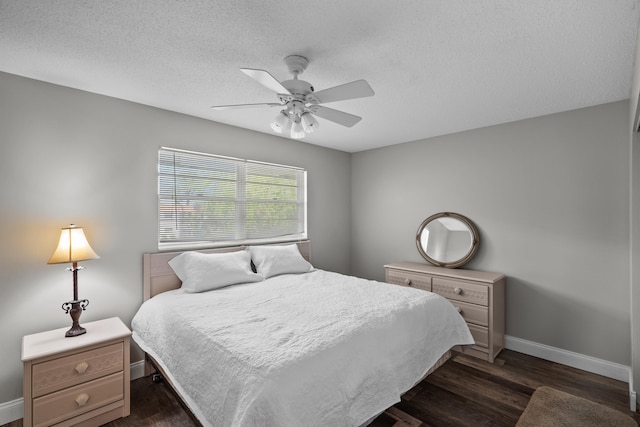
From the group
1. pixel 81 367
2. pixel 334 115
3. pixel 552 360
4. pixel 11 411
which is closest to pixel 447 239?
pixel 552 360

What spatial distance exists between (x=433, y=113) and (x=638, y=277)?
2109 millimetres

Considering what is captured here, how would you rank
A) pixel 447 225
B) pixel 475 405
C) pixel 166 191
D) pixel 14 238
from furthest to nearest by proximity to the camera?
pixel 447 225, pixel 166 191, pixel 475 405, pixel 14 238

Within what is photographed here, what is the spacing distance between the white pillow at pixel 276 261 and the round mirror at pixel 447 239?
157 centimetres

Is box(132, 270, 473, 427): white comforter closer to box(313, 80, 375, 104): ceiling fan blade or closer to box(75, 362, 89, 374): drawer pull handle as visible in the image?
box(75, 362, 89, 374): drawer pull handle

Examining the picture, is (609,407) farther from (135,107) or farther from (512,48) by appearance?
(135,107)

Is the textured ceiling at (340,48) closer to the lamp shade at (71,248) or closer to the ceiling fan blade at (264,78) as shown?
the ceiling fan blade at (264,78)

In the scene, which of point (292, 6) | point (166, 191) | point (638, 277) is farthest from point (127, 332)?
point (638, 277)

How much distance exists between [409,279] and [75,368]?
3190 millimetres

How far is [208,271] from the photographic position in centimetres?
286

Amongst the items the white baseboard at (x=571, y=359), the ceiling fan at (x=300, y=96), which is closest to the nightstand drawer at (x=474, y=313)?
the white baseboard at (x=571, y=359)

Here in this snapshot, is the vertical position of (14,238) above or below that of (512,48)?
below

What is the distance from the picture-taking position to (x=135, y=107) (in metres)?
2.76

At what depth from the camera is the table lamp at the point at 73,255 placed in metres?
2.16

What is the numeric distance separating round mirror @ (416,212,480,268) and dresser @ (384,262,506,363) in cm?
24
